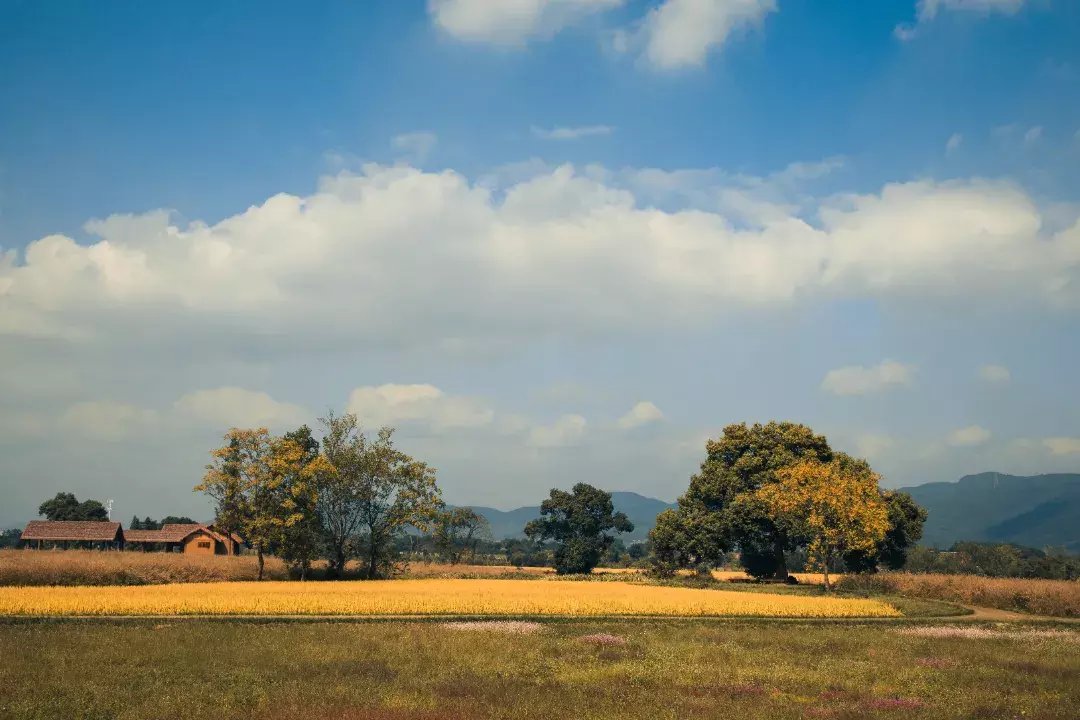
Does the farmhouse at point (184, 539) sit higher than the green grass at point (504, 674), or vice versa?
the green grass at point (504, 674)

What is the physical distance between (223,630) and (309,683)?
1246cm

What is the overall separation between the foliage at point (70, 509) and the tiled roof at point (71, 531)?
136 ft

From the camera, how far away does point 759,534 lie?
74.7 metres

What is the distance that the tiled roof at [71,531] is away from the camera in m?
115

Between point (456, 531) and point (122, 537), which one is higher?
point (456, 531)

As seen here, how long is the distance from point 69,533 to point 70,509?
4671 centimetres

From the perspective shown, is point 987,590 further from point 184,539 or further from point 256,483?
point 184,539

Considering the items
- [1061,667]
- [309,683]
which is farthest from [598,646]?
[1061,667]

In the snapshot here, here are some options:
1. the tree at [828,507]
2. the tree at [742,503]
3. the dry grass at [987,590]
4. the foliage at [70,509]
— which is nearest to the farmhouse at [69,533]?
the foliage at [70,509]

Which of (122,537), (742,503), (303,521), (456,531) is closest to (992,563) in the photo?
(742,503)

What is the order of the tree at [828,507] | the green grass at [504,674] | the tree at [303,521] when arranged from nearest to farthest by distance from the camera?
the green grass at [504,674] → the tree at [828,507] → the tree at [303,521]

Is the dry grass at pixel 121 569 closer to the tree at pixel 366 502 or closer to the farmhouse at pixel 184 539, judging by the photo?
the tree at pixel 366 502

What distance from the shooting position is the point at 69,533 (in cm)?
11781

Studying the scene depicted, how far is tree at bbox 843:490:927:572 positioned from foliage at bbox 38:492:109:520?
145 meters
